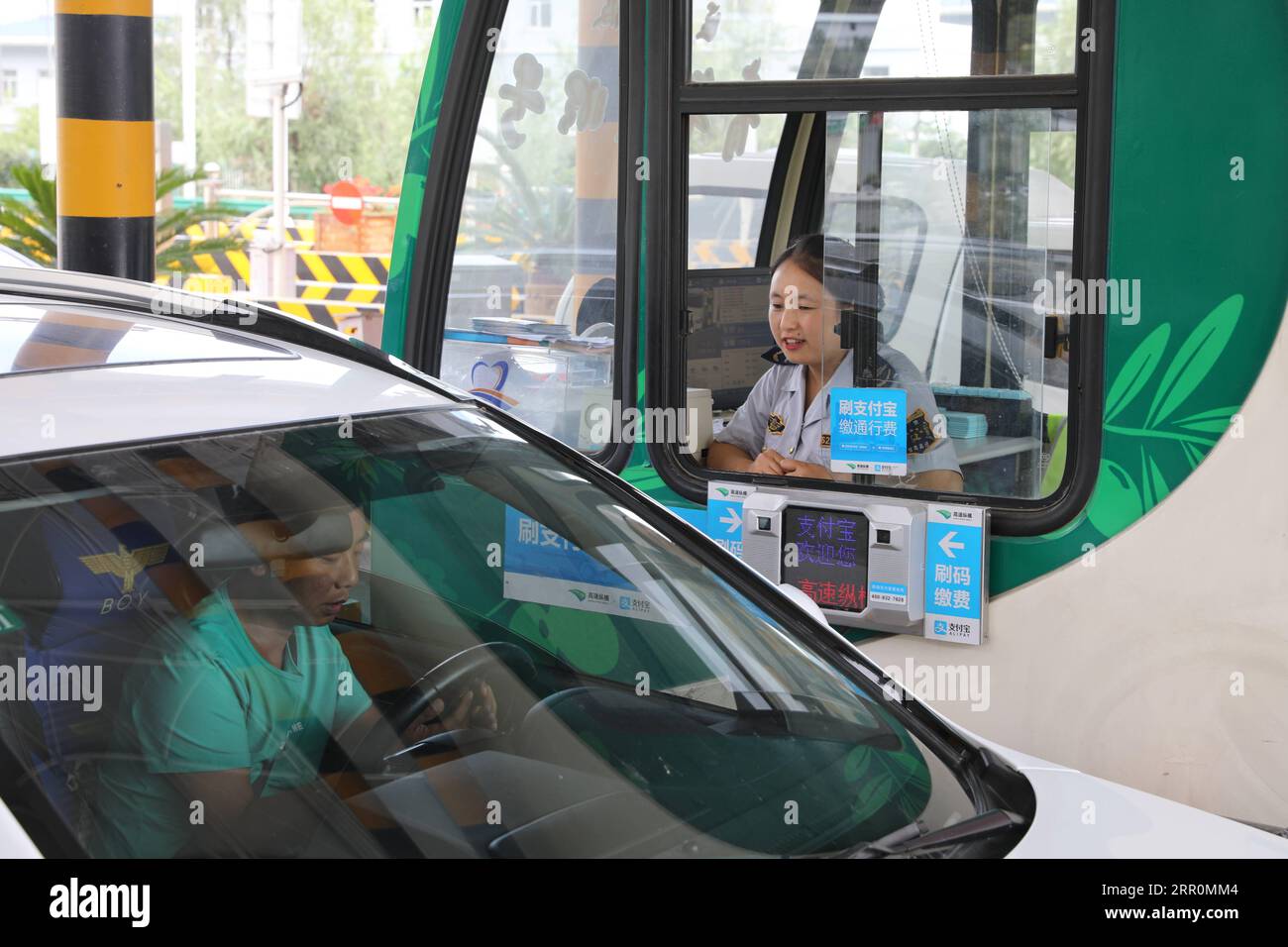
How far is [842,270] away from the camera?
376cm

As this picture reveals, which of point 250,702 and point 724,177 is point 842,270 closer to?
point 724,177

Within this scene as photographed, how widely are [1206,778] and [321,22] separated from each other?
1212 inches

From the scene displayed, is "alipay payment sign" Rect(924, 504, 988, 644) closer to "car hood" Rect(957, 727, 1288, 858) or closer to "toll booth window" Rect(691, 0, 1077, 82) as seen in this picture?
"toll booth window" Rect(691, 0, 1077, 82)

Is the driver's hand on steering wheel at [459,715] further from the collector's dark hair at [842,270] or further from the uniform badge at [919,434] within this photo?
the collector's dark hair at [842,270]

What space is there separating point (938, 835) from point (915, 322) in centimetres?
200

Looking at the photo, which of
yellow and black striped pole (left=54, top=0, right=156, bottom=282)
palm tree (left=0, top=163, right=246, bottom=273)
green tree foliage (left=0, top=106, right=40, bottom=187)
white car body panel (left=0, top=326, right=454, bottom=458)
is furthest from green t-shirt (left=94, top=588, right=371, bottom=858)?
green tree foliage (left=0, top=106, right=40, bottom=187)

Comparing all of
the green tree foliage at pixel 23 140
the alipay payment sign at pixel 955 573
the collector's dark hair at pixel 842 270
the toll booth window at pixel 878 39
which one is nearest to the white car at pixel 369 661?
the alipay payment sign at pixel 955 573

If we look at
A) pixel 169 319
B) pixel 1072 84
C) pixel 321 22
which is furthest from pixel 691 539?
pixel 321 22

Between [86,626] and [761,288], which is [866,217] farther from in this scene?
[86,626]

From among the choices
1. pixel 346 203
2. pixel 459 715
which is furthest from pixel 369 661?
pixel 346 203

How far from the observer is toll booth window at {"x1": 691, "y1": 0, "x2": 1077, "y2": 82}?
3.40 m

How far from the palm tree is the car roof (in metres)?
5.38

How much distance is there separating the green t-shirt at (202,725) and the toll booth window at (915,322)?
1994 mm

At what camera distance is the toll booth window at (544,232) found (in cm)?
402
